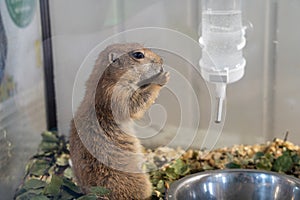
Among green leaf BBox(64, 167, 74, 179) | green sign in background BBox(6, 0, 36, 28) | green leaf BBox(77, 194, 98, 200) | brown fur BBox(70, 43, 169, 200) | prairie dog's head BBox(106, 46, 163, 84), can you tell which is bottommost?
green leaf BBox(64, 167, 74, 179)

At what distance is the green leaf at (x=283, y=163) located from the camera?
1.13 meters

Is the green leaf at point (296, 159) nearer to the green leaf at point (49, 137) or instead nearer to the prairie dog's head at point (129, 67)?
the prairie dog's head at point (129, 67)

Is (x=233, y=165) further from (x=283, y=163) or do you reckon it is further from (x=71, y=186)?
(x=71, y=186)

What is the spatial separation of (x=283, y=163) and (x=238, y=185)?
0.14 meters

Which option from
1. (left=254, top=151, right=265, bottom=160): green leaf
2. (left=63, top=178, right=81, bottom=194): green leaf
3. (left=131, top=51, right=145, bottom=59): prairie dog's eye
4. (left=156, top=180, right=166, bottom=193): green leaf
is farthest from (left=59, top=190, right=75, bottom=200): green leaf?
(left=254, top=151, right=265, bottom=160): green leaf

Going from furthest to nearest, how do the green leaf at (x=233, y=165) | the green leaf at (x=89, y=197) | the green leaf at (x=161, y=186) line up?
1. the green leaf at (x=233, y=165)
2. the green leaf at (x=161, y=186)
3. the green leaf at (x=89, y=197)

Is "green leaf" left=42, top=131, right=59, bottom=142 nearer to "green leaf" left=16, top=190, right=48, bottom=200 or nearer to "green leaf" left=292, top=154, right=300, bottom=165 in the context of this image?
"green leaf" left=16, top=190, right=48, bottom=200

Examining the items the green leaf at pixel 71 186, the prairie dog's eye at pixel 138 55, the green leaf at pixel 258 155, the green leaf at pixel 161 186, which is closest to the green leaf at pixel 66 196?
the green leaf at pixel 71 186

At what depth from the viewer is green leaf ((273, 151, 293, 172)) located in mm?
1132

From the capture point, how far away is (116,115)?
3.10 feet

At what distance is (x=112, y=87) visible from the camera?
0.94m

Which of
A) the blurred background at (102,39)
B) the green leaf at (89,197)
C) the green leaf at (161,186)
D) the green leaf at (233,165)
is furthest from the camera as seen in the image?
the blurred background at (102,39)

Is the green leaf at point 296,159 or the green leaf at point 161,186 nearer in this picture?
the green leaf at point 161,186

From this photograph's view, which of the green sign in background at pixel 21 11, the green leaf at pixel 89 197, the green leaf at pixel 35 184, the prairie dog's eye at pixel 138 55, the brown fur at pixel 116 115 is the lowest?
the green leaf at pixel 35 184
